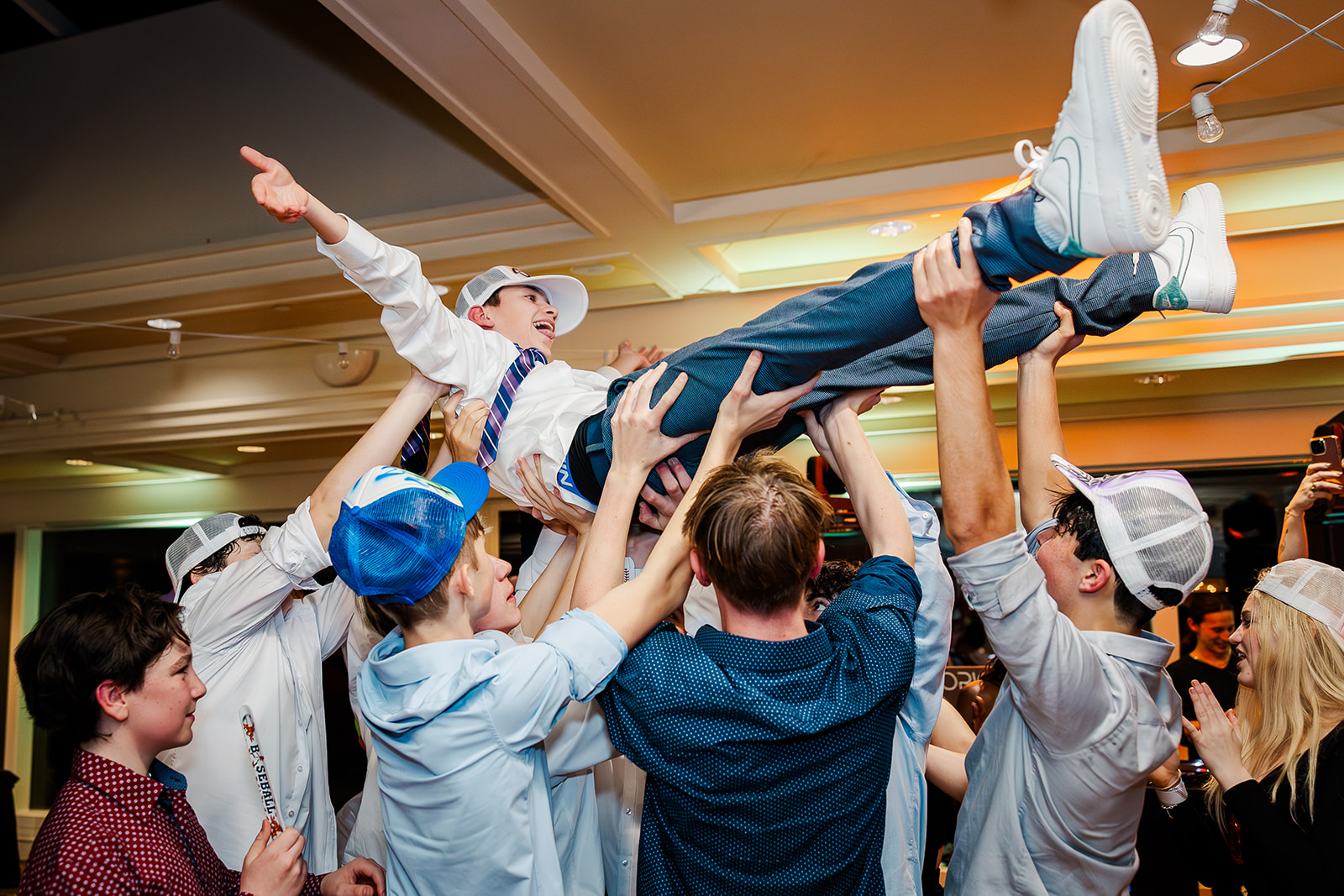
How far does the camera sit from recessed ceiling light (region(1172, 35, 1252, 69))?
3.15m

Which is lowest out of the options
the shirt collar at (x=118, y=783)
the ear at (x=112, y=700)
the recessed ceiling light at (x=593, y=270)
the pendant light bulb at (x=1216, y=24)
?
the shirt collar at (x=118, y=783)

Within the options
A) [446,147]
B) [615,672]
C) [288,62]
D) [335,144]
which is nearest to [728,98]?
[446,147]

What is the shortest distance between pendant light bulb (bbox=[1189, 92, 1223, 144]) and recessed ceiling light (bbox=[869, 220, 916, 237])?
172cm

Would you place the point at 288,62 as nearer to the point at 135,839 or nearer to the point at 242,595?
the point at 242,595

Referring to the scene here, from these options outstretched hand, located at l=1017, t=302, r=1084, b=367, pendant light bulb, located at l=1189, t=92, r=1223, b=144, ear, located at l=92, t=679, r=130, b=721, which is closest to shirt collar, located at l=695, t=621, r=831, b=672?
outstretched hand, located at l=1017, t=302, r=1084, b=367

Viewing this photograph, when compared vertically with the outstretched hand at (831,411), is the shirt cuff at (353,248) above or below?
above

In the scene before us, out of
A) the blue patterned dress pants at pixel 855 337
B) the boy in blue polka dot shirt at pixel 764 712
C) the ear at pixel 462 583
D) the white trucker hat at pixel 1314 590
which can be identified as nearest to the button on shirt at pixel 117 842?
the ear at pixel 462 583

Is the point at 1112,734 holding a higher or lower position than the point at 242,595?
lower

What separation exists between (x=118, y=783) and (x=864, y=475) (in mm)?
1442

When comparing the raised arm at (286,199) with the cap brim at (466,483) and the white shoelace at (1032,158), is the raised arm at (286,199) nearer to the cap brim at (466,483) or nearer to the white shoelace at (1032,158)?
the cap brim at (466,483)

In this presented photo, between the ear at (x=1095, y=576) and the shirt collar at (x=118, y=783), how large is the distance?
1.75m

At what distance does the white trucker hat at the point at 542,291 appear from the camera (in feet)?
9.35

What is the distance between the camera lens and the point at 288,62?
15.8ft

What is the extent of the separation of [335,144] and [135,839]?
3.99m
